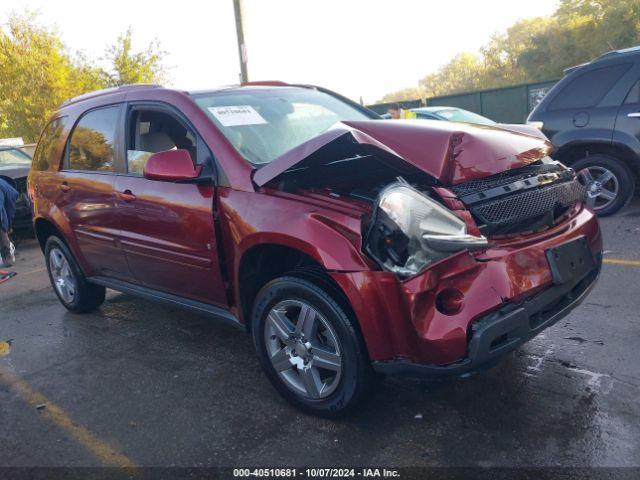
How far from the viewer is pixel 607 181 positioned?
21.0 feet

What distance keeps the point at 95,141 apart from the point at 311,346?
8.46 ft

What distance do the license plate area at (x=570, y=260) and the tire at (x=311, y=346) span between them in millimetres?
964

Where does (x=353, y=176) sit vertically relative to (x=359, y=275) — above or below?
above

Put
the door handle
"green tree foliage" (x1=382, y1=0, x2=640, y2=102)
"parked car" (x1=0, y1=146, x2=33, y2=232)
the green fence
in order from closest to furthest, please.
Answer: the door handle, "parked car" (x1=0, y1=146, x2=33, y2=232), the green fence, "green tree foliage" (x1=382, y1=0, x2=640, y2=102)

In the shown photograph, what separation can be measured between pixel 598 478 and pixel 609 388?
0.77 m

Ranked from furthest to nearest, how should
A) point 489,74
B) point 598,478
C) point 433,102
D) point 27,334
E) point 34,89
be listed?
point 489,74, point 34,89, point 433,102, point 27,334, point 598,478

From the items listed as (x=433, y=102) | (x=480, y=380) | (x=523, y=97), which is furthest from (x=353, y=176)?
(x=433, y=102)

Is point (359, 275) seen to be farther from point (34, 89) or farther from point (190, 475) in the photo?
point (34, 89)

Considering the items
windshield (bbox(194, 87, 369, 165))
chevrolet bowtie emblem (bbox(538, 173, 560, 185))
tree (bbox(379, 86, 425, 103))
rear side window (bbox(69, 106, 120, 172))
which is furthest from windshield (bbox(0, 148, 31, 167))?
tree (bbox(379, 86, 425, 103))

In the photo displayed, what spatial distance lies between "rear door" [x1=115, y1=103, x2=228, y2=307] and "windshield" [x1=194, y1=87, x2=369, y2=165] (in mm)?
206

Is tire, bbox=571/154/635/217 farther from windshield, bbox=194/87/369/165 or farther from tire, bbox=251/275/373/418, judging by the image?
tire, bbox=251/275/373/418

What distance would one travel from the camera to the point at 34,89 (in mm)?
22703

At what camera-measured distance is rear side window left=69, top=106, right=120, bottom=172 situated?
408 cm

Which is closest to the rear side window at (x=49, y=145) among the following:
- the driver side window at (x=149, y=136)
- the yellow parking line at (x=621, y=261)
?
the driver side window at (x=149, y=136)
